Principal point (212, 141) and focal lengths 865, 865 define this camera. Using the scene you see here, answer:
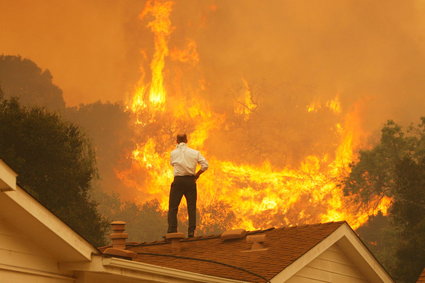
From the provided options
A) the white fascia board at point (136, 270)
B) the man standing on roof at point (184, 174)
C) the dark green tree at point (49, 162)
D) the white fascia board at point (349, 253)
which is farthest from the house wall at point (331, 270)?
the dark green tree at point (49, 162)

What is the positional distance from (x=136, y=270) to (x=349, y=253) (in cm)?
577

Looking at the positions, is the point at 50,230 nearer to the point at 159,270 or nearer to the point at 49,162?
the point at 159,270

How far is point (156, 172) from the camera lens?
79.1 meters

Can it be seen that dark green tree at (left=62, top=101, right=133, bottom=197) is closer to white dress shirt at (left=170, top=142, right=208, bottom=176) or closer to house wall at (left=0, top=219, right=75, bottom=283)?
white dress shirt at (left=170, top=142, right=208, bottom=176)

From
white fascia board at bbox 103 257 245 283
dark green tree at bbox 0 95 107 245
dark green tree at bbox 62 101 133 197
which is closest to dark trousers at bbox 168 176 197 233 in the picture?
white fascia board at bbox 103 257 245 283

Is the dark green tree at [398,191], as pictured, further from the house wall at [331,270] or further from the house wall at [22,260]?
the house wall at [22,260]

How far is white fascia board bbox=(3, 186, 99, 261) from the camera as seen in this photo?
9.84 meters

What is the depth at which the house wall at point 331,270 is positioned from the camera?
14.9m

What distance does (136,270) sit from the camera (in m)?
11.2

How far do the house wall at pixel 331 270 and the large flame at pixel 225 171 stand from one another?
55.4m

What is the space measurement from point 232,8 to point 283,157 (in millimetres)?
29892

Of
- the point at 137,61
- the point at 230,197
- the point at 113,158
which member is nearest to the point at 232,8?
the point at 137,61

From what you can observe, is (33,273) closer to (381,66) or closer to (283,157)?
(283,157)

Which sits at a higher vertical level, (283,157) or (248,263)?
(283,157)
